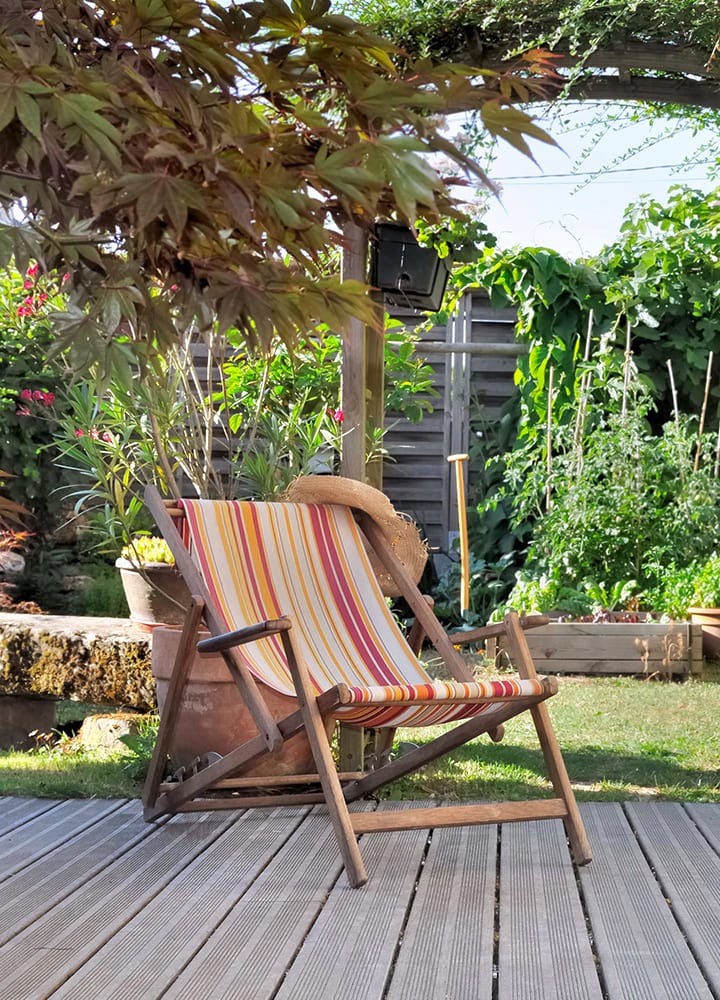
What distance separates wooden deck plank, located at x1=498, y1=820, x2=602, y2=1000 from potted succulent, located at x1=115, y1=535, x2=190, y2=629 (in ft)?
4.51

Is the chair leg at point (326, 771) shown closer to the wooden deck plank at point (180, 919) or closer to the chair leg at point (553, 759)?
the wooden deck plank at point (180, 919)

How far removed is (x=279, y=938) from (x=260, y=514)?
1.29 meters

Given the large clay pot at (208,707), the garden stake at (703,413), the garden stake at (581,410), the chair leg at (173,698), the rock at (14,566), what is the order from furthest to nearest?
the garden stake at (581,410) < the garden stake at (703,413) < the rock at (14,566) < the large clay pot at (208,707) < the chair leg at (173,698)

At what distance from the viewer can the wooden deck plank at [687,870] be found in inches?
74.7

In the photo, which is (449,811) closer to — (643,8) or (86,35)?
(86,35)

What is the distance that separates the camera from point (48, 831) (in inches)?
104

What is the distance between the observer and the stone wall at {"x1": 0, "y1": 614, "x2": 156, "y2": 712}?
3.83m

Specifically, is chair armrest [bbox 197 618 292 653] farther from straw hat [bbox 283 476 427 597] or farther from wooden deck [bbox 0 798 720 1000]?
straw hat [bbox 283 476 427 597]

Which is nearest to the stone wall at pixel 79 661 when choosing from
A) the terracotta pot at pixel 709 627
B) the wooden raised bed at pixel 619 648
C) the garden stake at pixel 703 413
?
the wooden raised bed at pixel 619 648

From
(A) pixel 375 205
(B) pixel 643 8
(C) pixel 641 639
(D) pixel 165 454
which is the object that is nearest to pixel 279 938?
A: (A) pixel 375 205

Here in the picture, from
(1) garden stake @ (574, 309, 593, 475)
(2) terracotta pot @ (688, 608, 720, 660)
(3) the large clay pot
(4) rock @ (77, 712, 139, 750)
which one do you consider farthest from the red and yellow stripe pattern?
(1) garden stake @ (574, 309, 593, 475)

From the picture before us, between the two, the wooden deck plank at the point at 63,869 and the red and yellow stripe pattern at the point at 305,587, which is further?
the red and yellow stripe pattern at the point at 305,587

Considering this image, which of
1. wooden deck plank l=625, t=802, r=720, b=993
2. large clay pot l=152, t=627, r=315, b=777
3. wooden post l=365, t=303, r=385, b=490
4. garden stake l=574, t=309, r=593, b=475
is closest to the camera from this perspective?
wooden deck plank l=625, t=802, r=720, b=993

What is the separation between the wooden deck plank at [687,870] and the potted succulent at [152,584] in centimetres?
151
